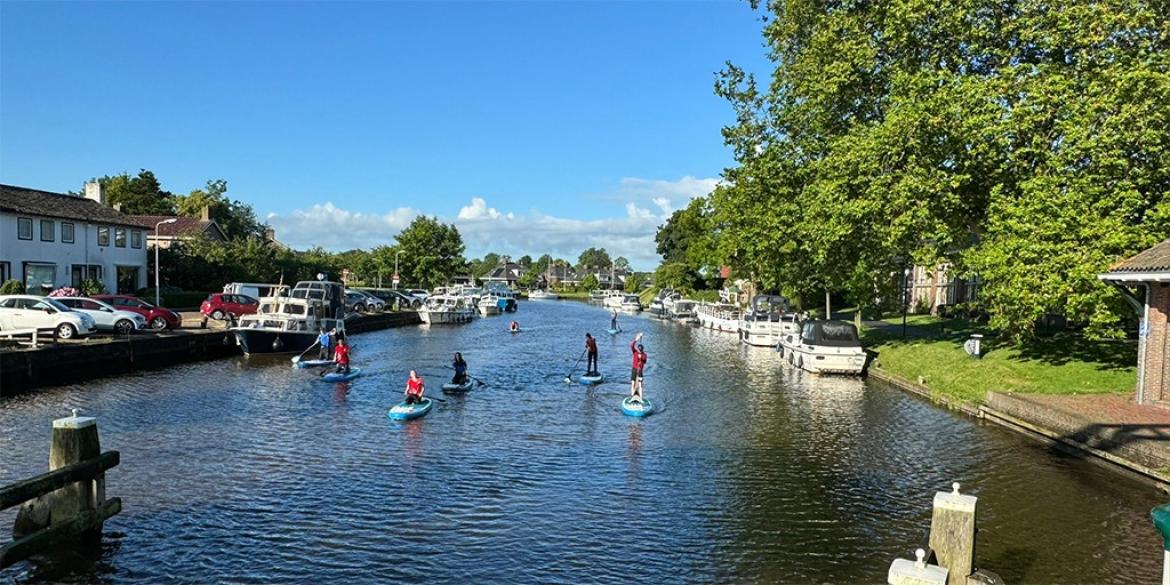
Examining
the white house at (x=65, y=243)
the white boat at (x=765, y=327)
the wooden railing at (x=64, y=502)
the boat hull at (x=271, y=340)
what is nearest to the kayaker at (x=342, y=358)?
the boat hull at (x=271, y=340)

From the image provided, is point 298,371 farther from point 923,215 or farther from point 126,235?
point 126,235

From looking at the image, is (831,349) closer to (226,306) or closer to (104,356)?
(104,356)

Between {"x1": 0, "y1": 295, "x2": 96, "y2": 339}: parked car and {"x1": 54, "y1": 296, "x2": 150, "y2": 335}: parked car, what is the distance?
1.68 metres

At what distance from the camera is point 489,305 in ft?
296

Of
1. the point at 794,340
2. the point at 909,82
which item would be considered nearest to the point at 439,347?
the point at 794,340

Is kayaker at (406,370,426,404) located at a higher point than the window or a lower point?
lower

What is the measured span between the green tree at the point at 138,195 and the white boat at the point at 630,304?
195 feet

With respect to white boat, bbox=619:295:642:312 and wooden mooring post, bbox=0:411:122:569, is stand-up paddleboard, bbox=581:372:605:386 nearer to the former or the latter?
wooden mooring post, bbox=0:411:122:569

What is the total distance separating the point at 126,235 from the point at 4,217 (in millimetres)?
10856

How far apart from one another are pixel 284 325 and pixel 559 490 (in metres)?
28.7

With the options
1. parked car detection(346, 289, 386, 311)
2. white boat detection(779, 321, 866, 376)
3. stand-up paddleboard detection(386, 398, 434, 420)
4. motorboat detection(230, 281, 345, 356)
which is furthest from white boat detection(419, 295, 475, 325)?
stand-up paddleboard detection(386, 398, 434, 420)

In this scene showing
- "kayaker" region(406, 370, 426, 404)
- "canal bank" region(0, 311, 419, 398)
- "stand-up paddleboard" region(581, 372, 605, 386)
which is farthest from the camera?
"stand-up paddleboard" region(581, 372, 605, 386)

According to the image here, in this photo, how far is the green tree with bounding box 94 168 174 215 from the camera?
296 feet

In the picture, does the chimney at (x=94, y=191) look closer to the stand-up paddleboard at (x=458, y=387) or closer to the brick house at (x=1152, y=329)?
the stand-up paddleboard at (x=458, y=387)
